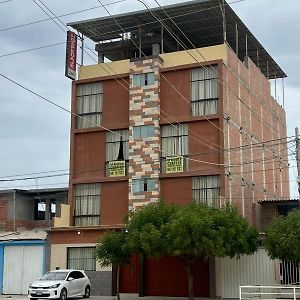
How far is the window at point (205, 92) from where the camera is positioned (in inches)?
1518

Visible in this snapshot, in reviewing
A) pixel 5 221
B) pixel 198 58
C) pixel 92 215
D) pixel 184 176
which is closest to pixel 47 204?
pixel 5 221

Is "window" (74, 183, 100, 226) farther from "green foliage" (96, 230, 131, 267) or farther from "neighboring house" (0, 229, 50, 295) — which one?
"green foliage" (96, 230, 131, 267)

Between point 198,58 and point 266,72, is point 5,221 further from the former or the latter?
point 266,72

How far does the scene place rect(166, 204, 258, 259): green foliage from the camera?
26688mm

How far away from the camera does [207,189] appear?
37438 millimetres

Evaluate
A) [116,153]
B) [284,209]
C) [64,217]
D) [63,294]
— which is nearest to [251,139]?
[284,209]

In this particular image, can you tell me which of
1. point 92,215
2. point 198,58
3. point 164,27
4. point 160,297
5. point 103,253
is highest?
point 164,27

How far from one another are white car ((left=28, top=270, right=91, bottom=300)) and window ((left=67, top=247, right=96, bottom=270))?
326 cm

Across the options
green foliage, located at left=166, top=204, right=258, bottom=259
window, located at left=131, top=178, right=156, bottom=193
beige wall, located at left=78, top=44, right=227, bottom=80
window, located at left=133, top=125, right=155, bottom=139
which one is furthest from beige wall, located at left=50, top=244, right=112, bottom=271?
beige wall, located at left=78, top=44, right=227, bottom=80

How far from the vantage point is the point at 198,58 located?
1554 inches

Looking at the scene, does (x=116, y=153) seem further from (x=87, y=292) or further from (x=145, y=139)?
(x=87, y=292)

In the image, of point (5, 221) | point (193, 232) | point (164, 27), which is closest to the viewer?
point (193, 232)

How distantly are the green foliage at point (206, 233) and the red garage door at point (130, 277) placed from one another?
8.07 meters

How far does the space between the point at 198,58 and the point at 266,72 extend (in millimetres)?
13687
